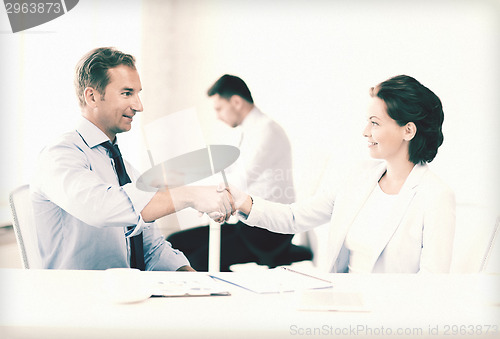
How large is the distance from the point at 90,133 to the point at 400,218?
49.8 inches

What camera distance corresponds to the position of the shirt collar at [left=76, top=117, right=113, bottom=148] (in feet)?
6.26

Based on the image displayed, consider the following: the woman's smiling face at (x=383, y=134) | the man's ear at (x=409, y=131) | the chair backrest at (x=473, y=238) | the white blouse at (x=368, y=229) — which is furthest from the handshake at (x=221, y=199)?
the chair backrest at (x=473, y=238)

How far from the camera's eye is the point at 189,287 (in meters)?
1.24

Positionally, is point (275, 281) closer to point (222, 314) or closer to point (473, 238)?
point (222, 314)

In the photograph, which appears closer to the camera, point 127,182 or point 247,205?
point 127,182

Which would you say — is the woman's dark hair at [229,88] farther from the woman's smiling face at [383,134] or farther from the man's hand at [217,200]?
the woman's smiling face at [383,134]

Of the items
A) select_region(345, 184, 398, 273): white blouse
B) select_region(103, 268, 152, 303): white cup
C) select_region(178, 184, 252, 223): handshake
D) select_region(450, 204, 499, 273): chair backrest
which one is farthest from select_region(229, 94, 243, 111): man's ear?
select_region(103, 268, 152, 303): white cup

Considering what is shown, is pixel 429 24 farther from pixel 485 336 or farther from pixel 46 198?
pixel 46 198

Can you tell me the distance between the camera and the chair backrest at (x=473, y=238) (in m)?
1.80

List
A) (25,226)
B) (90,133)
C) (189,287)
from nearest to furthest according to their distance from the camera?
1. (189,287)
2. (25,226)
3. (90,133)

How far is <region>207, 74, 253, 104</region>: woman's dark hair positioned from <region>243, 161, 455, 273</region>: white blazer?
1.55 ft

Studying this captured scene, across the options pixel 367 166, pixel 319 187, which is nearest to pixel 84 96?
pixel 319 187

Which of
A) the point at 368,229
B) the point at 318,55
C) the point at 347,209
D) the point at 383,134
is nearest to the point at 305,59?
the point at 318,55

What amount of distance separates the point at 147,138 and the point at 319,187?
2.62 feet
